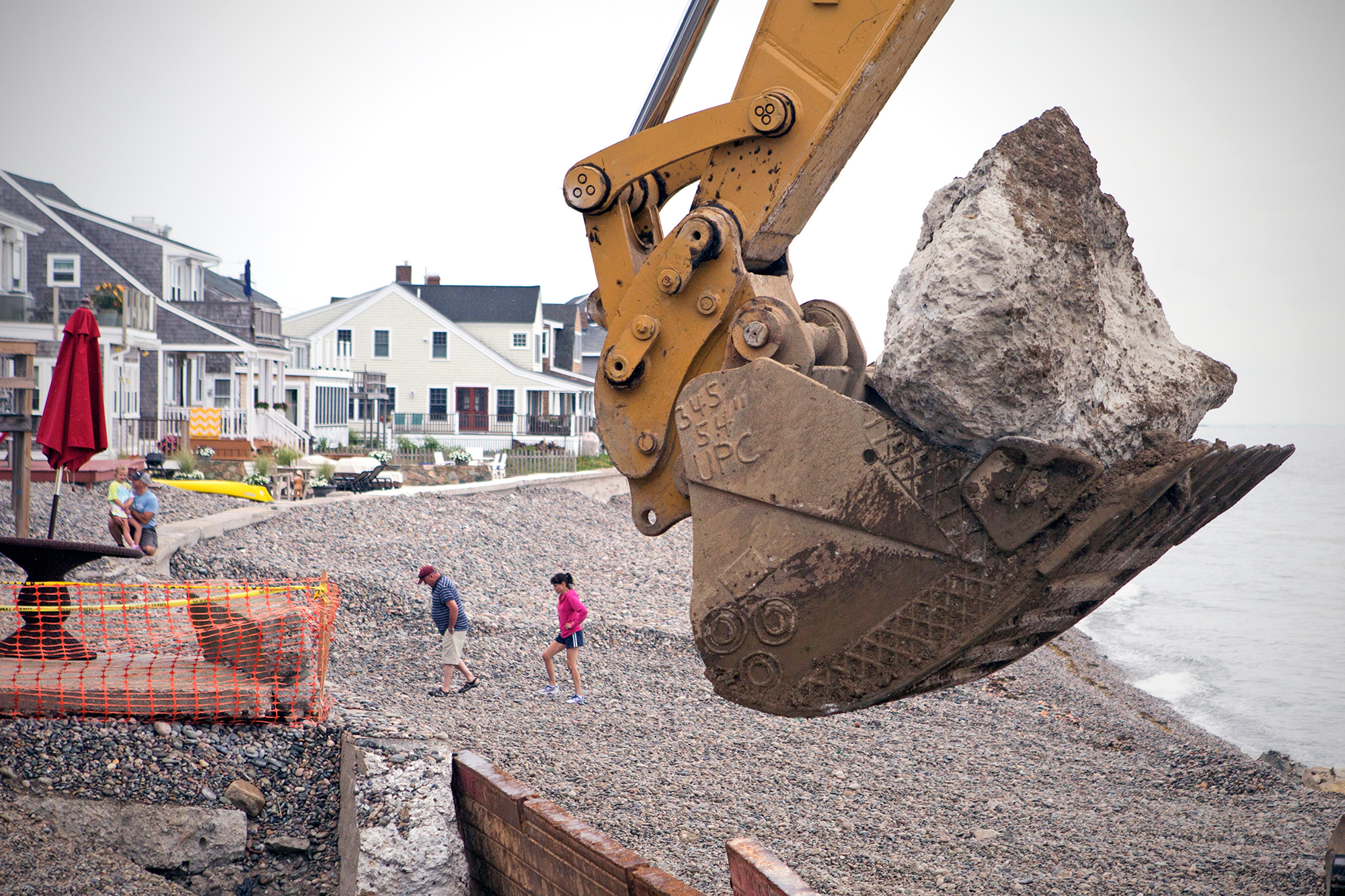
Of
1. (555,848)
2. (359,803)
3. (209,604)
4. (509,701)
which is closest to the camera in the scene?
(555,848)

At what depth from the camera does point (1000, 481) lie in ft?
9.11

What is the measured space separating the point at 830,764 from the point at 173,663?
5373 mm

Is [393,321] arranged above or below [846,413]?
above

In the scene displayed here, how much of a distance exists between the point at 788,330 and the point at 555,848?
385 centimetres

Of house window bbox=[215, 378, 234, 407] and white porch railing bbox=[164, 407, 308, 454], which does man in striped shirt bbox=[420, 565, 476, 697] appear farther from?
house window bbox=[215, 378, 234, 407]

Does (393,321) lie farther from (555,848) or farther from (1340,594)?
(555,848)

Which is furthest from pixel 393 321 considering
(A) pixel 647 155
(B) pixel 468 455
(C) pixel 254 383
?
(A) pixel 647 155

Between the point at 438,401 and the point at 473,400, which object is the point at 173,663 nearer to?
the point at 473,400

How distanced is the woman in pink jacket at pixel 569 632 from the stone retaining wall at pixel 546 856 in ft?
9.58

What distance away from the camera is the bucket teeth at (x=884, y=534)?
278 cm

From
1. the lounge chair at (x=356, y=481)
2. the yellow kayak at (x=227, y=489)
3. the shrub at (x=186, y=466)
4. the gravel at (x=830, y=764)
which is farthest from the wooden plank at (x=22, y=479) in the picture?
the lounge chair at (x=356, y=481)

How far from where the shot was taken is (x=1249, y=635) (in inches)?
1046

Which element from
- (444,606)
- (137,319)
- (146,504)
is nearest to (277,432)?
(137,319)

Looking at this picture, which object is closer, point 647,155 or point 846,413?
point 846,413
